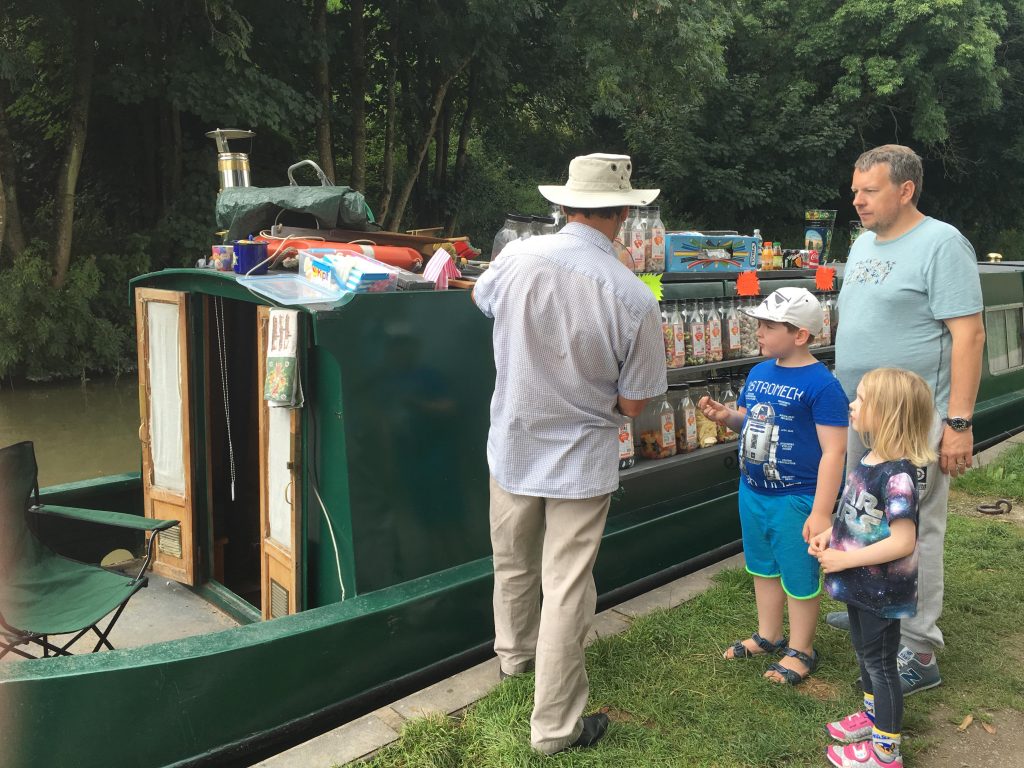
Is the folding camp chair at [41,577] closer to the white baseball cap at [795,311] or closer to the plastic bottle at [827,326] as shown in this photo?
the white baseball cap at [795,311]

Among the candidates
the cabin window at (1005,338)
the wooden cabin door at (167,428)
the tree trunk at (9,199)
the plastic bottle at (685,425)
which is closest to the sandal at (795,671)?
the plastic bottle at (685,425)

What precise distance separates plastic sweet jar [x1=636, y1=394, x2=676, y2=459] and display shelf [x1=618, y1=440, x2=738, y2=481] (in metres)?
0.05

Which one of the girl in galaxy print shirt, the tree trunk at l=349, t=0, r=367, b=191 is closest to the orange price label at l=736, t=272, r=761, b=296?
the girl in galaxy print shirt

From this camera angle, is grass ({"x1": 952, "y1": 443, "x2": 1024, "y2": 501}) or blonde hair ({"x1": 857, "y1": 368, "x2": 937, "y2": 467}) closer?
blonde hair ({"x1": 857, "y1": 368, "x2": 937, "y2": 467})

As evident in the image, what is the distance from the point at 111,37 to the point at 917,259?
12054 mm

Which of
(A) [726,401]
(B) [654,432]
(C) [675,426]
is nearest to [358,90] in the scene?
(A) [726,401]

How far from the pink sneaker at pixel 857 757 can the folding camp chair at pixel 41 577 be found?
2.59m

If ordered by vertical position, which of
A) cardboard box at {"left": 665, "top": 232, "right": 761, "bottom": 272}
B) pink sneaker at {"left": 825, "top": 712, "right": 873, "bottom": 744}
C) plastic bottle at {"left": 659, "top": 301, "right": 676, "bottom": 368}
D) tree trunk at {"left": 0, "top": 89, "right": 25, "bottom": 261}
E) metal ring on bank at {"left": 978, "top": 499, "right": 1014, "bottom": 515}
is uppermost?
tree trunk at {"left": 0, "top": 89, "right": 25, "bottom": 261}

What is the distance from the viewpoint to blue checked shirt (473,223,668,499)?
97.4 inches

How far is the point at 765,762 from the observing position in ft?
8.92

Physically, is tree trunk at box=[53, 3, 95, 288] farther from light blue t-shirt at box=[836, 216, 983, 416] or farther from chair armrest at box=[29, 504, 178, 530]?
light blue t-shirt at box=[836, 216, 983, 416]

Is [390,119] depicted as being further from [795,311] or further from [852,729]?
[852,729]

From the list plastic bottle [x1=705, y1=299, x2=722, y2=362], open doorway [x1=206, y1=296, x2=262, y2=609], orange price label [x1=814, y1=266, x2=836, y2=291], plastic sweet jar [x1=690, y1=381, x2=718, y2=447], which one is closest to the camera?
open doorway [x1=206, y1=296, x2=262, y2=609]

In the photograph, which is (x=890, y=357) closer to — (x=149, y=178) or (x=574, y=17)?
(x=574, y=17)
